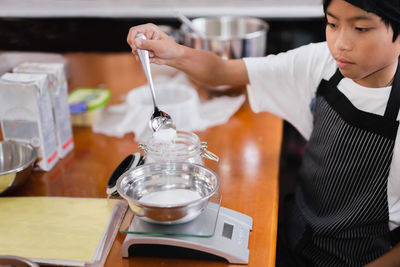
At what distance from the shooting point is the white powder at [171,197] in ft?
3.14

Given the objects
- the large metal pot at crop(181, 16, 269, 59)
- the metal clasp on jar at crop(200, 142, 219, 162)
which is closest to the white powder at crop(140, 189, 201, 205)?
the metal clasp on jar at crop(200, 142, 219, 162)

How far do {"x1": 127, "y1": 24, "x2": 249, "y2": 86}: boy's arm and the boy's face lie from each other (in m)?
0.39

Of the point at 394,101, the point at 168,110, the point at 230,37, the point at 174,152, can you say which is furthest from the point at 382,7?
the point at 230,37

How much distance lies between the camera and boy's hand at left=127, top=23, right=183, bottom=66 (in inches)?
44.4

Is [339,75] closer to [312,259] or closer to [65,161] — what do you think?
[312,259]

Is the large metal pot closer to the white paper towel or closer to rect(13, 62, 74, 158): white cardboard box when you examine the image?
the white paper towel

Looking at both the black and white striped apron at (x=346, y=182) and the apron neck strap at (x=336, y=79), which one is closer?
the black and white striped apron at (x=346, y=182)

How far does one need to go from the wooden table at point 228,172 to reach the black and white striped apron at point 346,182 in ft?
0.56

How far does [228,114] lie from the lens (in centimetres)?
168

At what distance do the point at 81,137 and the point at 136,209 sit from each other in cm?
72

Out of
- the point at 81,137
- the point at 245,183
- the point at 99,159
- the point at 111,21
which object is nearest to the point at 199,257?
the point at 245,183

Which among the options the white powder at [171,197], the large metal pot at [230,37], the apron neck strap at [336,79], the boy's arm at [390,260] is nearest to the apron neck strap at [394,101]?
the apron neck strap at [336,79]

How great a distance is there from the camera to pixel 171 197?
0.98 m

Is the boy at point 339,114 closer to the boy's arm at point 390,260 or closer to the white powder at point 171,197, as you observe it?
the boy's arm at point 390,260
